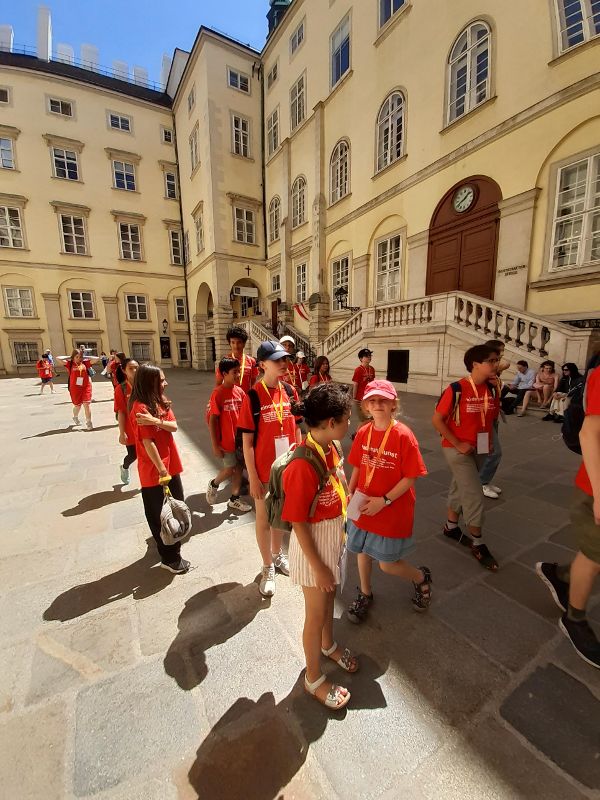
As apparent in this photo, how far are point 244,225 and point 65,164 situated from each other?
13.2m

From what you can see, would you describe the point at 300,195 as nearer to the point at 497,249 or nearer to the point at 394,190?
the point at 394,190

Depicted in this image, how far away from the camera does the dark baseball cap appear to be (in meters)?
2.54

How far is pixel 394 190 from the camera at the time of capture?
13.2 metres

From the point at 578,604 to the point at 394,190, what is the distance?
48.5 feet

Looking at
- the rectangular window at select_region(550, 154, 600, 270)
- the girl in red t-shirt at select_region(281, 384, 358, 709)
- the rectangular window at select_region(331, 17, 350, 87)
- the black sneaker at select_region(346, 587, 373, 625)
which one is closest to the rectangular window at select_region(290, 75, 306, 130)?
the rectangular window at select_region(331, 17, 350, 87)

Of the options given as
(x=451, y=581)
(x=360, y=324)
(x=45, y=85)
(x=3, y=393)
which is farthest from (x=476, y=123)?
(x=45, y=85)

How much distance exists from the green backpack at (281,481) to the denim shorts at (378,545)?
28.3 inches

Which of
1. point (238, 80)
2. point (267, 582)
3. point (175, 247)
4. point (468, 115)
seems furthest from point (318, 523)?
point (175, 247)

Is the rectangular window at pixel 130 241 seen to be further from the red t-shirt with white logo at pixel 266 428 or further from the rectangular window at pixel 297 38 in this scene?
the red t-shirt with white logo at pixel 266 428

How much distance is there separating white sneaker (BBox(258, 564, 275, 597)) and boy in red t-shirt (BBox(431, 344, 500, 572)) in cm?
171

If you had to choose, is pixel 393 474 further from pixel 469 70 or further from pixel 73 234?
pixel 73 234

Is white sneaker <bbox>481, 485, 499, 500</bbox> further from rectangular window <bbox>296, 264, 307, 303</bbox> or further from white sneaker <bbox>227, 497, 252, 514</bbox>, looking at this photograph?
rectangular window <bbox>296, 264, 307, 303</bbox>

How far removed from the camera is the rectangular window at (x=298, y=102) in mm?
17781

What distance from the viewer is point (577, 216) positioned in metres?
8.52
